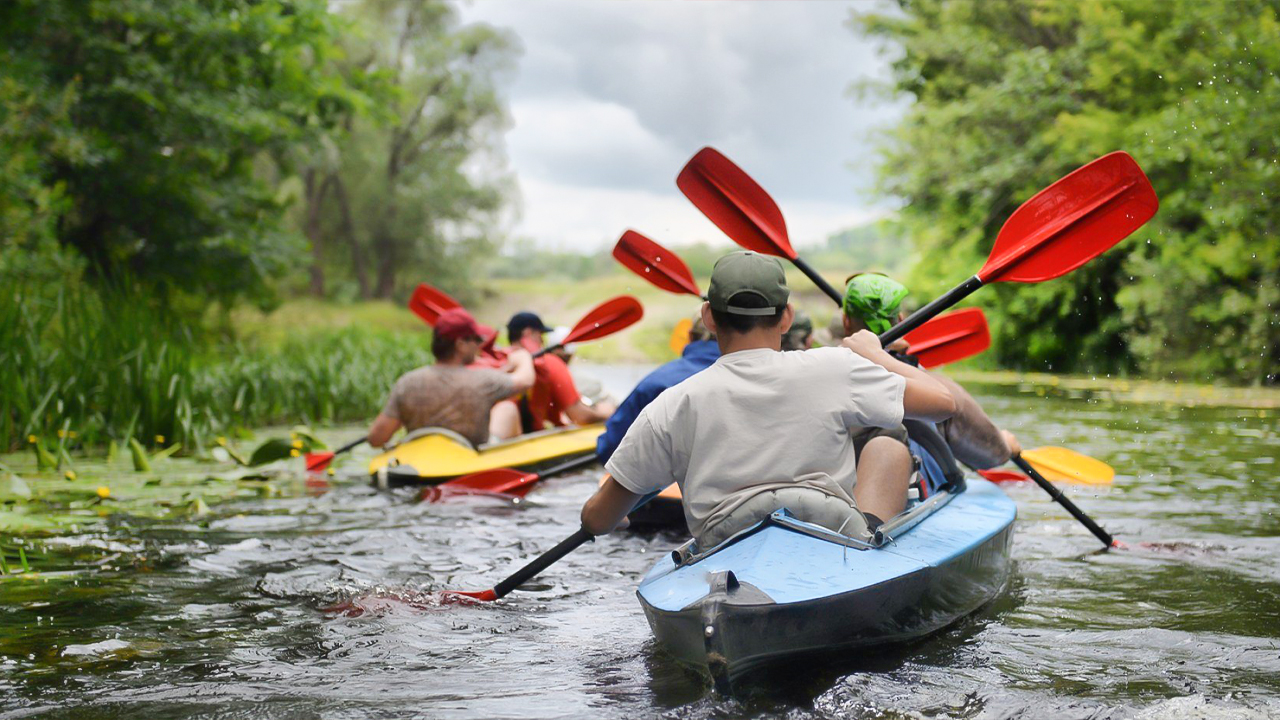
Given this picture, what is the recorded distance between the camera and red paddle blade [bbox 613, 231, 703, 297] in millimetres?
5348

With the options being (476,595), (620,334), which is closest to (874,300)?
(476,595)

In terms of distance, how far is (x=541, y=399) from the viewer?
7941mm

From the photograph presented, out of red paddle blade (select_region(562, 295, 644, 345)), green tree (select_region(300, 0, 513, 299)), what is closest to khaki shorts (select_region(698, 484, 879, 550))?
red paddle blade (select_region(562, 295, 644, 345))

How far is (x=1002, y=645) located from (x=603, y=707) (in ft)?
4.25

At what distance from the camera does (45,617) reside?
3461mm

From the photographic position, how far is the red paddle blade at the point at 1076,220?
412 centimetres

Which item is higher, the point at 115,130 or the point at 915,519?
the point at 115,130

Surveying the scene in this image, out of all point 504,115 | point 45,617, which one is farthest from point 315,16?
point 504,115

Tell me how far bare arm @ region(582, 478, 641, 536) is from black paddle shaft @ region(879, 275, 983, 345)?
1.12m

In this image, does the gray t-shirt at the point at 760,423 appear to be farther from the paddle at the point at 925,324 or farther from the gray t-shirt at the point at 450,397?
the gray t-shirt at the point at 450,397

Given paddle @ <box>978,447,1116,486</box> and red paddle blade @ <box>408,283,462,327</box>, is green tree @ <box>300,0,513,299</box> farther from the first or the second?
paddle @ <box>978,447,1116,486</box>

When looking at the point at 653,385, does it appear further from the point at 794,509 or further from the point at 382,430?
the point at 382,430

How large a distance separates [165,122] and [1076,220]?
426 inches

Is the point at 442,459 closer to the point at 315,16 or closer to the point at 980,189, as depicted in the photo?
the point at 315,16
